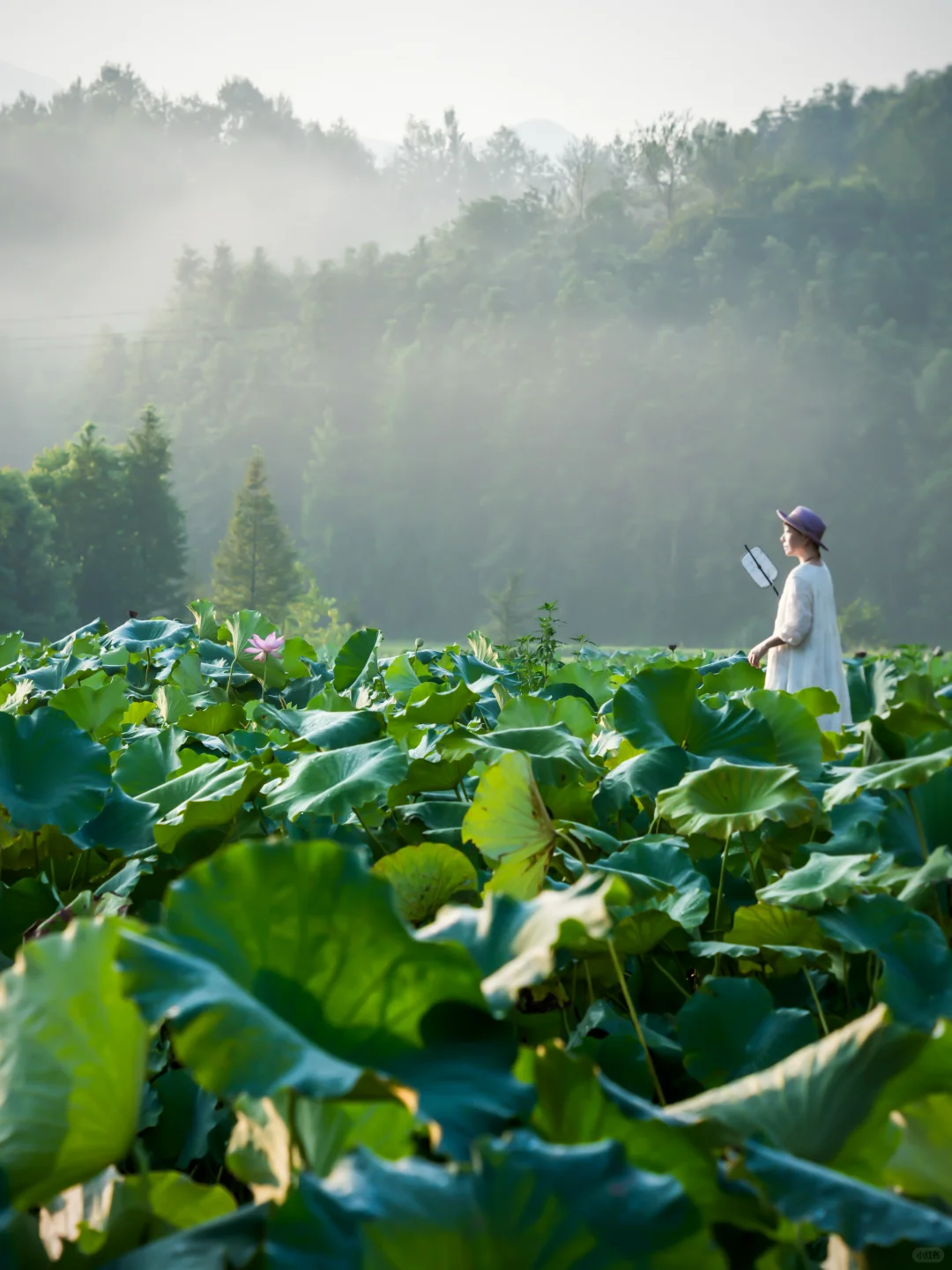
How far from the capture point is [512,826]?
933mm

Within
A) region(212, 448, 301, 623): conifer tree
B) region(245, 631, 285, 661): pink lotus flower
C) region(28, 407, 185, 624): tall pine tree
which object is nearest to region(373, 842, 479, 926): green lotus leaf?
region(245, 631, 285, 661): pink lotus flower

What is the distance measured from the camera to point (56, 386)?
327 ft

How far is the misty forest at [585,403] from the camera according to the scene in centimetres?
5791

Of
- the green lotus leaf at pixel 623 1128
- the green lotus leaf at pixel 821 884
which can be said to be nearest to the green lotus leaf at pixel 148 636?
the green lotus leaf at pixel 821 884

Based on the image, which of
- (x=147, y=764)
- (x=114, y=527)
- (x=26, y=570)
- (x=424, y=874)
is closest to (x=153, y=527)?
(x=114, y=527)

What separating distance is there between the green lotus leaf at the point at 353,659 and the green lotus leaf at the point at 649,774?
3.04 feet

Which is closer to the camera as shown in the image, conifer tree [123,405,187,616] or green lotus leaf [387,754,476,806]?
green lotus leaf [387,754,476,806]

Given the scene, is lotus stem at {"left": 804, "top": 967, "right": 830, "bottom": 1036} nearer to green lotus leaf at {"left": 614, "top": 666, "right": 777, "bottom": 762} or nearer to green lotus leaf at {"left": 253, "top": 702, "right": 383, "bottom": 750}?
green lotus leaf at {"left": 614, "top": 666, "right": 777, "bottom": 762}

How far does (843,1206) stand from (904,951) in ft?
1.08

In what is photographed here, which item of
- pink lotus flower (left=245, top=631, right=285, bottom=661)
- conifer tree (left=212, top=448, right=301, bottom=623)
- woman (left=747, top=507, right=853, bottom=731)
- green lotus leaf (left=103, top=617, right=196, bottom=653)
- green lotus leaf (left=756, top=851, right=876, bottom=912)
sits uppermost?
green lotus leaf (left=756, top=851, right=876, bottom=912)

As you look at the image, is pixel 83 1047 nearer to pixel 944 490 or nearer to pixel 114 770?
pixel 114 770

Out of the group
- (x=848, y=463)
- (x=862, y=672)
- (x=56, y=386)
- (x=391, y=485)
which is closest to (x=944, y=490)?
(x=848, y=463)

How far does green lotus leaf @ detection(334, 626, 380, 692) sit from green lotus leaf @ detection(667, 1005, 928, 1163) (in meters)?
1.52

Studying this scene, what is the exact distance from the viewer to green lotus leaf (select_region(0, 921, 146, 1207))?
506mm
